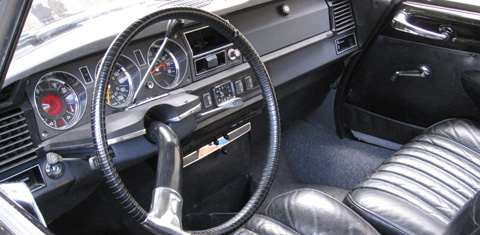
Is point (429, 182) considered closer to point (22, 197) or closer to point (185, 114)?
point (185, 114)

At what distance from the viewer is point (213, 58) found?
163 cm

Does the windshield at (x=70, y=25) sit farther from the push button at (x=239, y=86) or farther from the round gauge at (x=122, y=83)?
the push button at (x=239, y=86)

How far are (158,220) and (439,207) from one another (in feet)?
3.22

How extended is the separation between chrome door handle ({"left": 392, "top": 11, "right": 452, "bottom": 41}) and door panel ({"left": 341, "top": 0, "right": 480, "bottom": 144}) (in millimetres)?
24

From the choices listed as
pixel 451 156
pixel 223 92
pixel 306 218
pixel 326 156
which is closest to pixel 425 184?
pixel 451 156

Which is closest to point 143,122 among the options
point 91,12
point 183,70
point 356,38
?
point 183,70

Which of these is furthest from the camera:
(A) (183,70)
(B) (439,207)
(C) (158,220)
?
(A) (183,70)

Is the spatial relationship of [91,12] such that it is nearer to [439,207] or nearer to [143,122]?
[143,122]

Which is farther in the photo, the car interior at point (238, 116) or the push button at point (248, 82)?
the push button at point (248, 82)

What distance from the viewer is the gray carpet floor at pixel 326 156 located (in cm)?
229

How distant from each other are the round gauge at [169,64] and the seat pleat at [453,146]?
911mm

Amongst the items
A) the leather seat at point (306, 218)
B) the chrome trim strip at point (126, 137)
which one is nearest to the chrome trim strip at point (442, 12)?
the leather seat at point (306, 218)

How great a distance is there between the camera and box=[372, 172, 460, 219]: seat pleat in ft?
4.77

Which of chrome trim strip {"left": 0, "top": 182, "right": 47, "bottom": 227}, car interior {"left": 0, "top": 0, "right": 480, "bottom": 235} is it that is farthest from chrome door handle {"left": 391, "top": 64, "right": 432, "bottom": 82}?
chrome trim strip {"left": 0, "top": 182, "right": 47, "bottom": 227}
